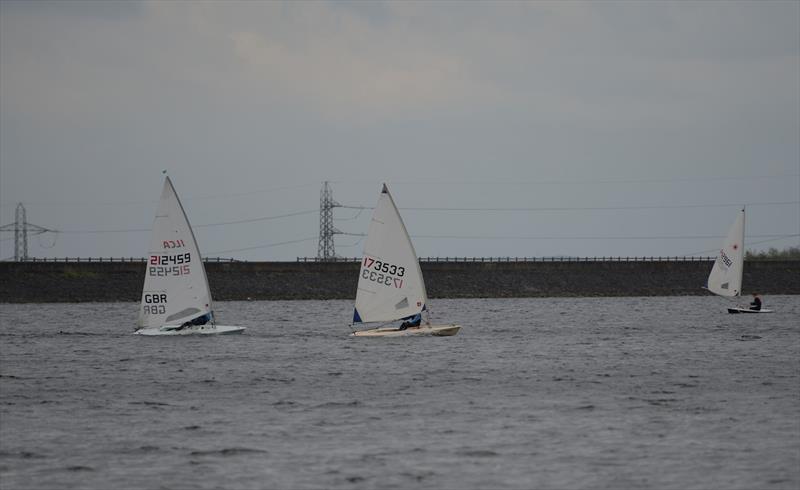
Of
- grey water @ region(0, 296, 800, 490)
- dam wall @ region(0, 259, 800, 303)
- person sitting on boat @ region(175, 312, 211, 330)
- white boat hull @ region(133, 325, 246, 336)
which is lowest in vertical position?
grey water @ region(0, 296, 800, 490)

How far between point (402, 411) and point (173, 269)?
25184 mm

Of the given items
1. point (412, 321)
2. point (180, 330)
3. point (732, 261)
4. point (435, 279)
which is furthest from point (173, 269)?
point (435, 279)

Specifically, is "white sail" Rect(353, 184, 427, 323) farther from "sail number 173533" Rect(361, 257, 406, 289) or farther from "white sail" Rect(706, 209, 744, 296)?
"white sail" Rect(706, 209, 744, 296)

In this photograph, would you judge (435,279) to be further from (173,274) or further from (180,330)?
(173,274)

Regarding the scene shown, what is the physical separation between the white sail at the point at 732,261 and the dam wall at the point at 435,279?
44.3m

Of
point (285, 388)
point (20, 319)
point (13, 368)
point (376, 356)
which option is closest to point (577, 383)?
point (285, 388)

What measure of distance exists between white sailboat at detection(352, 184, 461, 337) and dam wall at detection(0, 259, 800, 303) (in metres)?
68.9

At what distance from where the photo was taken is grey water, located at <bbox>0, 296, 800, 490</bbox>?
2659 cm

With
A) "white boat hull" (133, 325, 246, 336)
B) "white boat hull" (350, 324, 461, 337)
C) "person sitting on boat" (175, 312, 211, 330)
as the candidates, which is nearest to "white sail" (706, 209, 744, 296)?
"white boat hull" (350, 324, 461, 337)

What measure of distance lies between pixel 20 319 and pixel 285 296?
41018 mm

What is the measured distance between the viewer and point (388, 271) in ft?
186

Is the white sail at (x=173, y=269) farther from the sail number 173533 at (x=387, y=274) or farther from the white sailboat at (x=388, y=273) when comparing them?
the sail number 173533 at (x=387, y=274)

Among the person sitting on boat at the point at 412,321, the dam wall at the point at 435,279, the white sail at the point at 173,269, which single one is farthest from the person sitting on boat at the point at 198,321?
the dam wall at the point at 435,279

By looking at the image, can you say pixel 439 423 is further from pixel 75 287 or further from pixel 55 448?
pixel 75 287
